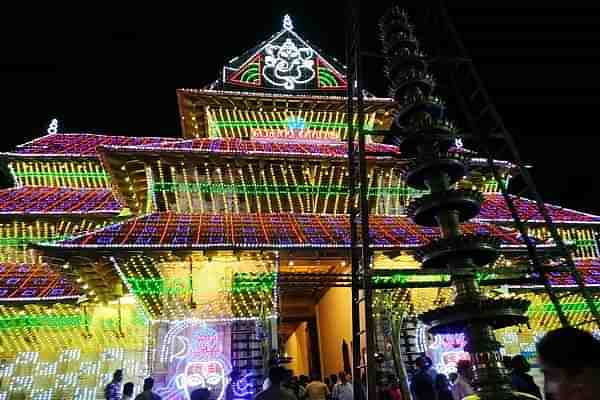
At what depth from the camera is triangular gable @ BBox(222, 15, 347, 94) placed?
1653 cm

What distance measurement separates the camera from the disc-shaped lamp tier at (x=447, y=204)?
447 cm

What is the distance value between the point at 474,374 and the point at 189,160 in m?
9.66

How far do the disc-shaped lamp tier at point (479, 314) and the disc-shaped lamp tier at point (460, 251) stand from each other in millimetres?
409

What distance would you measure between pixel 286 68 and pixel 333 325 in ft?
31.7

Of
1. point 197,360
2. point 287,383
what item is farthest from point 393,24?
point 197,360

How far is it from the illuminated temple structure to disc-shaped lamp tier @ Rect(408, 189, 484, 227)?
2.78 meters

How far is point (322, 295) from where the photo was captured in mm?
17812

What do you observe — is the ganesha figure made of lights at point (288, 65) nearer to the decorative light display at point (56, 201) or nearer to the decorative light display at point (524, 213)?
the decorative light display at point (56, 201)

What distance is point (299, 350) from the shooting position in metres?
22.0

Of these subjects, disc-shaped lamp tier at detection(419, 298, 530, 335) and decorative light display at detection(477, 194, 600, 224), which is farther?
decorative light display at detection(477, 194, 600, 224)

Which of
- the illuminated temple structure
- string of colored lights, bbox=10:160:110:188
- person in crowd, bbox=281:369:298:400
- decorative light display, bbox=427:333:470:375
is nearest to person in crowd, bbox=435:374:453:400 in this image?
the illuminated temple structure

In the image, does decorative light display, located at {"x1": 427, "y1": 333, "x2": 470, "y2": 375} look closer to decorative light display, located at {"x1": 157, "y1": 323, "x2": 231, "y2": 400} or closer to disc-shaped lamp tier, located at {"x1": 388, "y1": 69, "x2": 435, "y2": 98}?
decorative light display, located at {"x1": 157, "y1": 323, "x2": 231, "y2": 400}

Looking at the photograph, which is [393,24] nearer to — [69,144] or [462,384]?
[462,384]

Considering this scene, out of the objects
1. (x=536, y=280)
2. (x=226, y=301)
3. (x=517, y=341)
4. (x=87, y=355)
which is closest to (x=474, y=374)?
(x=536, y=280)
